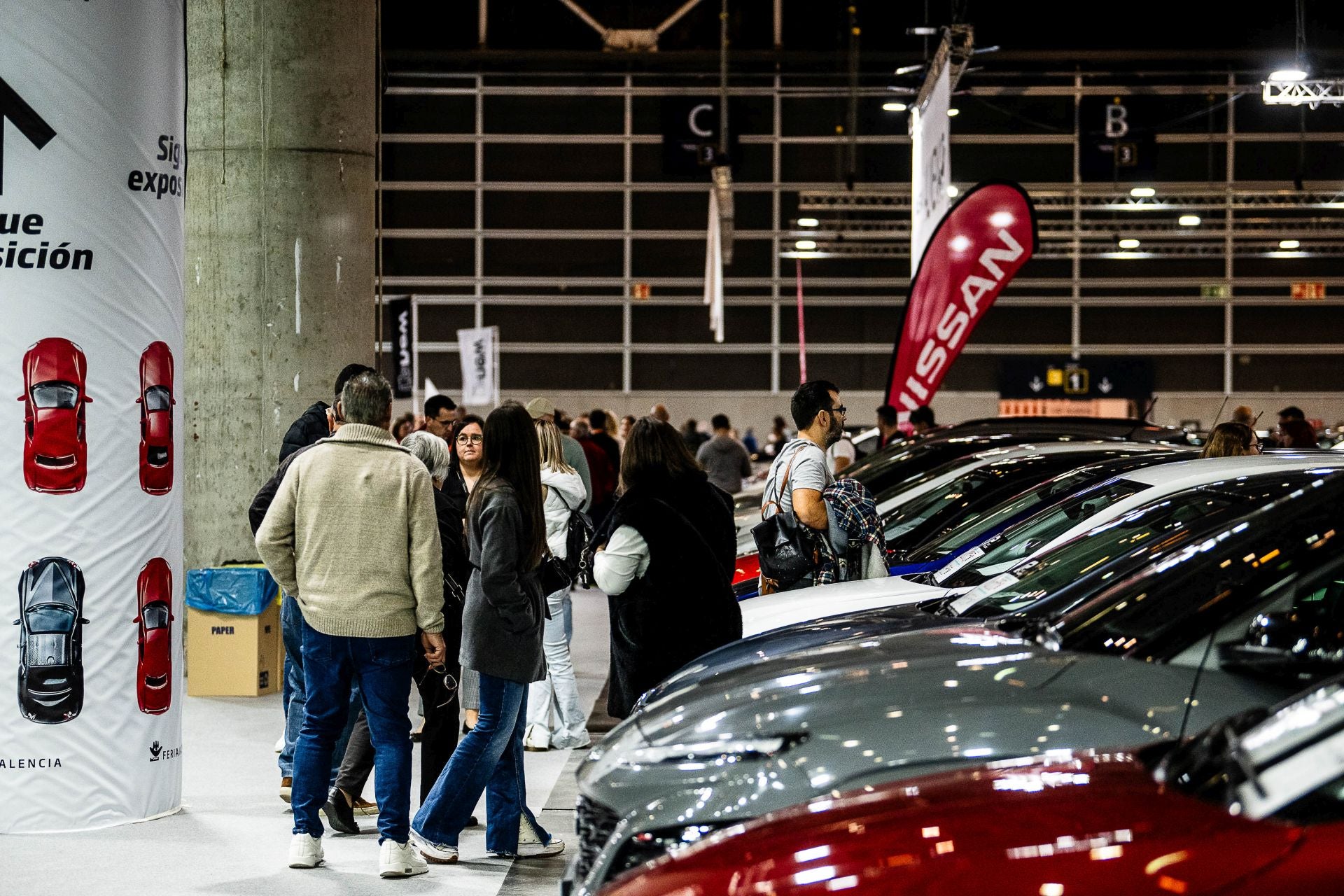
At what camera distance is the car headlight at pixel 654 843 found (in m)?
3.21

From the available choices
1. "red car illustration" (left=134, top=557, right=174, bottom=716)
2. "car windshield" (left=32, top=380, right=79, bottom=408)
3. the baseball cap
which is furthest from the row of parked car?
"car windshield" (left=32, top=380, right=79, bottom=408)

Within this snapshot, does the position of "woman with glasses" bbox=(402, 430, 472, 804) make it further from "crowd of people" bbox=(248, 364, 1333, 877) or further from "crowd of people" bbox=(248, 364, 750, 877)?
"crowd of people" bbox=(248, 364, 750, 877)

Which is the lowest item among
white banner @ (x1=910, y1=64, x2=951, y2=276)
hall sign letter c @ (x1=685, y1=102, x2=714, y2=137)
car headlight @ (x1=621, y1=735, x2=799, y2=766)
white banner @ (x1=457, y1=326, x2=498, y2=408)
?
car headlight @ (x1=621, y1=735, x2=799, y2=766)

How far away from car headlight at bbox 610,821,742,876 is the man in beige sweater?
1.89 meters

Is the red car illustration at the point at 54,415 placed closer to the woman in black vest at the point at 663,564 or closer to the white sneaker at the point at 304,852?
the white sneaker at the point at 304,852

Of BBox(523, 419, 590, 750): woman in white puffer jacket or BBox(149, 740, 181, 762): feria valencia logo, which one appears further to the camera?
BBox(523, 419, 590, 750): woman in white puffer jacket

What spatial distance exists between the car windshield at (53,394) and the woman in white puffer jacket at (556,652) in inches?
89.1

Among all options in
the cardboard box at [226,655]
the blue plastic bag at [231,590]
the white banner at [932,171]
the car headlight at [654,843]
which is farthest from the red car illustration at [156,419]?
the white banner at [932,171]

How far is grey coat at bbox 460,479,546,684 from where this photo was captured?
4934mm

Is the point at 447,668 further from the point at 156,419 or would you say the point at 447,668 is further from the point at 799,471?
the point at 799,471

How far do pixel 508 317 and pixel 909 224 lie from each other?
931 cm

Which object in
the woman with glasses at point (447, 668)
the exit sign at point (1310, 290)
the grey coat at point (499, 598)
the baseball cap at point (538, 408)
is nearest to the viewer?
the grey coat at point (499, 598)

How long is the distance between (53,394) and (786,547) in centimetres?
327

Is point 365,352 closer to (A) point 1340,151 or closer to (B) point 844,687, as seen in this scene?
(B) point 844,687
